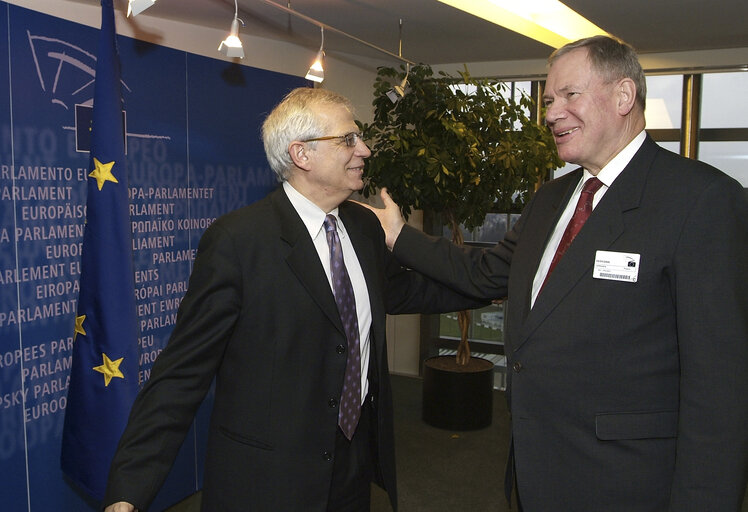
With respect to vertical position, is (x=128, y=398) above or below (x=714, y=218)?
below

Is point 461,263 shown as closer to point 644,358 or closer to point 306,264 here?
point 306,264

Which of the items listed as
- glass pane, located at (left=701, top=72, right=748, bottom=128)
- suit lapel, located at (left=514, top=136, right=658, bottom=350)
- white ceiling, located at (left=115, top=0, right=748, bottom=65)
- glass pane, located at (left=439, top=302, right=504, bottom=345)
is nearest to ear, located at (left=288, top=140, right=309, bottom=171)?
suit lapel, located at (left=514, top=136, right=658, bottom=350)

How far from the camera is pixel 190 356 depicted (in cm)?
173

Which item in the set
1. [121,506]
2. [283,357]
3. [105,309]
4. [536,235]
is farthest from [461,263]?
[105,309]

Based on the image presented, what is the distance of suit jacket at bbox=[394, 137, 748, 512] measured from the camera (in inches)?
59.6

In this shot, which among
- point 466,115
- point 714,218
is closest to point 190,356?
point 714,218

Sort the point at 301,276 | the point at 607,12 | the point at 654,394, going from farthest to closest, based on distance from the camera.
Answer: the point at 607,12 → the point at 301,276 → the point at 654,394

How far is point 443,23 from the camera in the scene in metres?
4.14

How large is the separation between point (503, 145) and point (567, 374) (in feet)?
9.48

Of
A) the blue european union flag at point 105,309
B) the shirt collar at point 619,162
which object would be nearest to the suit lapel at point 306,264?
the shirt collar at point 619,162

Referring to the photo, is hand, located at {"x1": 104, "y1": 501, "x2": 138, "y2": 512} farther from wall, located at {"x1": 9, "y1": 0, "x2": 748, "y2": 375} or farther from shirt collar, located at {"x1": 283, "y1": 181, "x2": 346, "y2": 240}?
wall, located at {"x1": 9, "y1": 0, "x2": 748, "y2": 375}

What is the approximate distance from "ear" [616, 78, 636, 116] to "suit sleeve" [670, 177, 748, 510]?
13.1 inches

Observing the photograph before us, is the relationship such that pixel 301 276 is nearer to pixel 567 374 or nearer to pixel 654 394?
pixel 567 374

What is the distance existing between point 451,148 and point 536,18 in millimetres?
1643
